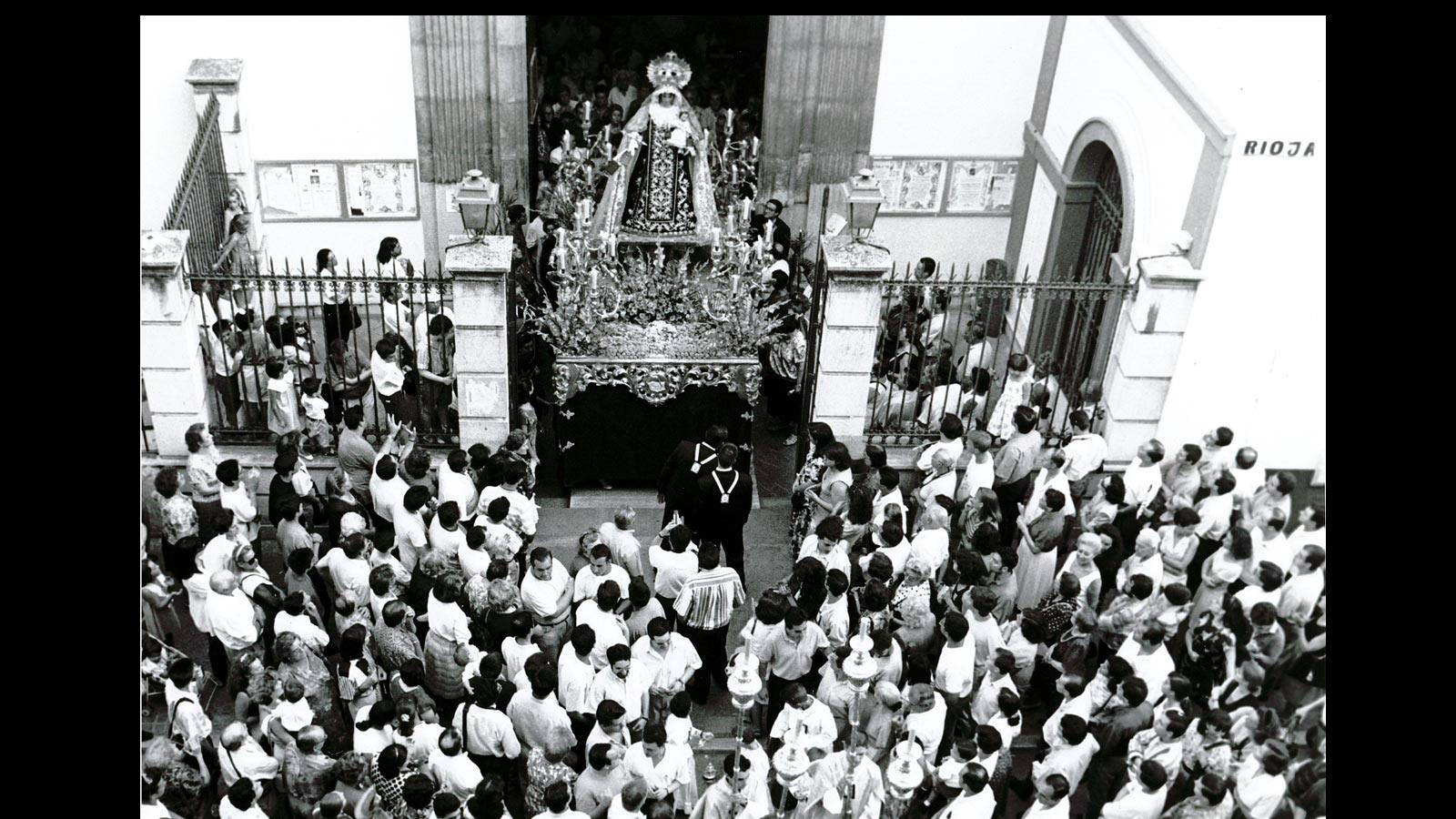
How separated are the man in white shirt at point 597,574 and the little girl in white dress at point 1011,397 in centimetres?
382

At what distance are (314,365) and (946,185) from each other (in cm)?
759

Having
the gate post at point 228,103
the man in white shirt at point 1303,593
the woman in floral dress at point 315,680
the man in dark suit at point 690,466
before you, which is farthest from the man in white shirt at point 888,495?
the gate post at point 228,103

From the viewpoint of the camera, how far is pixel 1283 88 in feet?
33.5

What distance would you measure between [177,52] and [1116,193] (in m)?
9.62

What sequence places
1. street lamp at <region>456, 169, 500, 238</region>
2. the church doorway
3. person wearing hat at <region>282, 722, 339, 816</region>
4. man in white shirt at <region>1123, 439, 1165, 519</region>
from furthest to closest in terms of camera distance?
1. the church doorway
2. street lamp at <region>456, 169, 500, 238</region>
3. man in white shirt at <region>1123, 439, 1165, 519</region>
4. person wearing hat at <region>282, 722, 339, 816</region>

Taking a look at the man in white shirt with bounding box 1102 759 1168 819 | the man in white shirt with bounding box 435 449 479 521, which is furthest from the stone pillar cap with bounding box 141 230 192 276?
the man in white shirt with bounding box 1102 759 1168 819

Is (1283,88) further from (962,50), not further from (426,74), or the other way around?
(426,74)

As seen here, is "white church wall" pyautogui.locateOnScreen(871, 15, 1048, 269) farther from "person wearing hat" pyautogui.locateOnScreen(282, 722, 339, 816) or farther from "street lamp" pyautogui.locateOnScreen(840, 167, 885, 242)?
"person wearing hat" pyautogui.locateOnScreen(282, 722, 339, 816)

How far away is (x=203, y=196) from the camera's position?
12977mm

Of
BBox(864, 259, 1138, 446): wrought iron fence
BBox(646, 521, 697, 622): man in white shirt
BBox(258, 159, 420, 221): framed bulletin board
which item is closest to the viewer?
BBox(646, 521, 697, 622): man in white shirt

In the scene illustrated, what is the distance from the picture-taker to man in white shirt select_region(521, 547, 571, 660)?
8586 mm

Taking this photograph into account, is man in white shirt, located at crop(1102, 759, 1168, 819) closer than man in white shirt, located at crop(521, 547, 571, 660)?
Yes

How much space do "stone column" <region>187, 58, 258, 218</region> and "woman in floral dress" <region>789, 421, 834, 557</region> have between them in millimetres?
6695

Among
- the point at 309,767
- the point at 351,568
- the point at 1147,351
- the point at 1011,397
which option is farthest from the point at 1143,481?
the point at 309,767
